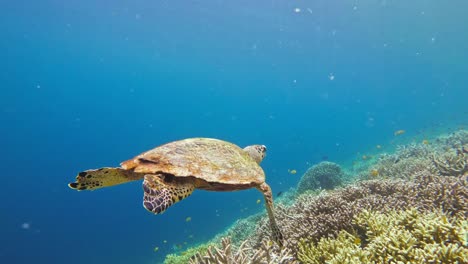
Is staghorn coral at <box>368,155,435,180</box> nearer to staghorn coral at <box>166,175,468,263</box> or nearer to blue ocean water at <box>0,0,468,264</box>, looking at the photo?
staghorn coral at <box>166,175,468,263</box>

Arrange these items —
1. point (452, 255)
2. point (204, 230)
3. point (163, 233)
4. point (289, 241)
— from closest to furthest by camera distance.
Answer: point (452, 255) → point (289, 241) → point (204, 230) → point (163, 233)

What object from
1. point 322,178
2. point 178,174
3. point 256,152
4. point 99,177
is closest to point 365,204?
point 256,152

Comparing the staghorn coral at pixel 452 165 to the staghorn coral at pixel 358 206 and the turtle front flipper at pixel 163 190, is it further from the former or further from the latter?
the turtle front flipper at pixel 163 190

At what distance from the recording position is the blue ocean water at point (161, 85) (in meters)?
43.1

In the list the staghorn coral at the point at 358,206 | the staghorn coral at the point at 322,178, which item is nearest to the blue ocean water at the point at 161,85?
the staghorn coral at the point at 322,178

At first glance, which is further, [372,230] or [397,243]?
[372,230]

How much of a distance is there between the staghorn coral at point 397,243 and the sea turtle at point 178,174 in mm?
760

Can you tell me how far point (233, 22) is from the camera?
56.3 m

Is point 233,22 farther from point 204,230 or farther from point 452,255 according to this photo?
point 452,255

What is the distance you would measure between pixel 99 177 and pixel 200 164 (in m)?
1.35

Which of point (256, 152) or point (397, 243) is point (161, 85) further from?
point (397, 243)

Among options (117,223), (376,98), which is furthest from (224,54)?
(376,98)

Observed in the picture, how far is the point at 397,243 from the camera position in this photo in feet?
9.19

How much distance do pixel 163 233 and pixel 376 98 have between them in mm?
197651
